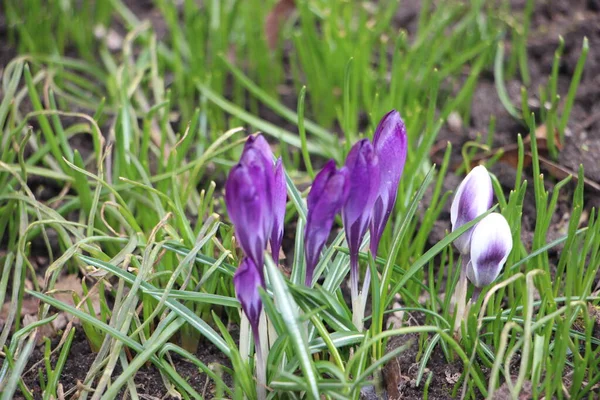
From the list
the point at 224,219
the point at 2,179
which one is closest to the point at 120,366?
the point at 224,219

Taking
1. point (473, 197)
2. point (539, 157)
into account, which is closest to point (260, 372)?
point (473, 197)

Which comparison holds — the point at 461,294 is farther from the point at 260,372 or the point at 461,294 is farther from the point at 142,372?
the point at 142,372

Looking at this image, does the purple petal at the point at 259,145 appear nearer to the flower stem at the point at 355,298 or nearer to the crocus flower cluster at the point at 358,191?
the crocus flower cluster at the point at 358,191

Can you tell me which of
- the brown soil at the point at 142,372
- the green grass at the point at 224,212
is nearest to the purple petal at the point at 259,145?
the green grass at the point at 224,212

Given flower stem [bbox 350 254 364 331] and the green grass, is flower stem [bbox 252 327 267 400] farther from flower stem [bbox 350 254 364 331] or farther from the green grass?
flower stem [bbox 350 254 364 331]

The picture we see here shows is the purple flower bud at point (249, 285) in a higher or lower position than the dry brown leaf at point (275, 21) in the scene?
lower

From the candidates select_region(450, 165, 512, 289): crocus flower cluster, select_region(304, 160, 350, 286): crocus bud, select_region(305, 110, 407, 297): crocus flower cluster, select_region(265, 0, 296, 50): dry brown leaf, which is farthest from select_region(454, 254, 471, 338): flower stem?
select_region(265, 0, 296, 50): dry brown leaf
